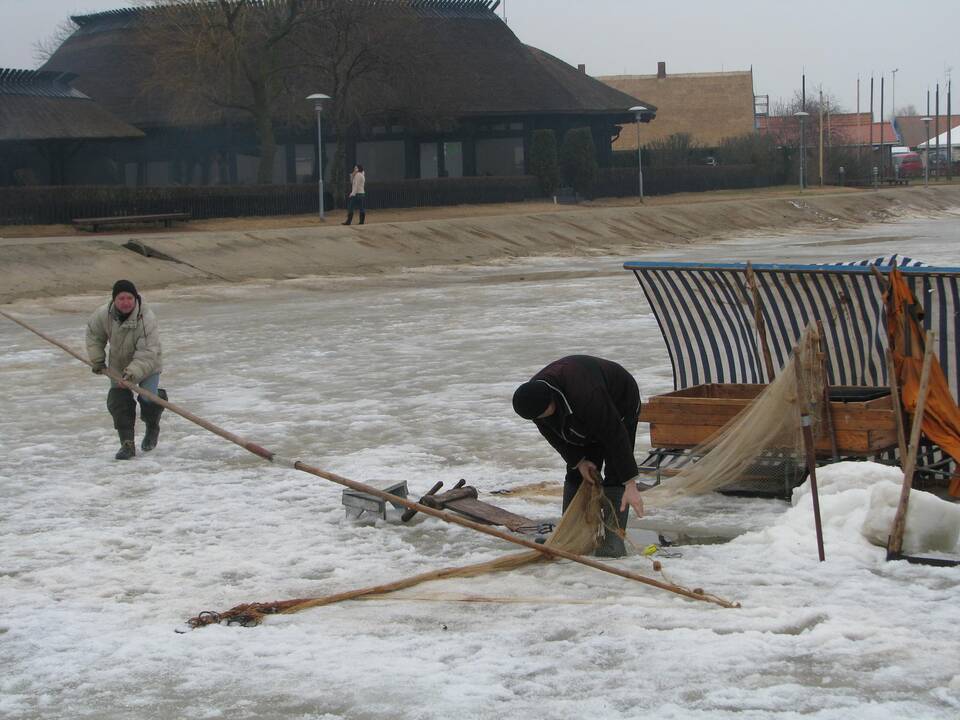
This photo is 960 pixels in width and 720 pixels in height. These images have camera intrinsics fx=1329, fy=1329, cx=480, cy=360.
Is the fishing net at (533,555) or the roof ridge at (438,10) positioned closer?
the fishing net at (533,555)

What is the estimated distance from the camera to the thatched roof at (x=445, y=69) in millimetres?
41188

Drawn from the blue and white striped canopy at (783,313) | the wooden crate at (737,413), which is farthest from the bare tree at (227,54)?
the wooden crate at (737,413)

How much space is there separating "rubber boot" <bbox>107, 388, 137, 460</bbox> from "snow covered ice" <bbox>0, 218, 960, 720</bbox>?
185 mm

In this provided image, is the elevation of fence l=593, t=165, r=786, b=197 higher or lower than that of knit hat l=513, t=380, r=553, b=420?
higher

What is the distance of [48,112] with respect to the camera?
3538cm

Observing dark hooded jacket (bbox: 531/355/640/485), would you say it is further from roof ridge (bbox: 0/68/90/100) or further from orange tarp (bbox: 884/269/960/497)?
roof ridge (bbox: 0/68/90/100)

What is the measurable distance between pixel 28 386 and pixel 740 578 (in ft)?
32.1

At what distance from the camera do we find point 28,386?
47.5 feet

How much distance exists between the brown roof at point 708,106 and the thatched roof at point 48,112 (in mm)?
45858

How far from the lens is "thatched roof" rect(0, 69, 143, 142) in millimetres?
34031

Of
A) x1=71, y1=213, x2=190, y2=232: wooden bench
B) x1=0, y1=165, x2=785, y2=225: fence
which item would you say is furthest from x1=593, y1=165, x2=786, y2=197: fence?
x1=71, y1=213, x2=190, y2=232: wooden bench

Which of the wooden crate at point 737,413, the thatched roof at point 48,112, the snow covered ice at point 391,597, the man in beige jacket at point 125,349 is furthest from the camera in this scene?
the thatched roof at point 48,112

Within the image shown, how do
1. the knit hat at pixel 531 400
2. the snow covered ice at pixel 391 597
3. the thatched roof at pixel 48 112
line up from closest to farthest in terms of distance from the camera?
the snow covered ice at pixel 391 597, the knit hat at pixel 531 400, the thatched roof at pixel 48 112

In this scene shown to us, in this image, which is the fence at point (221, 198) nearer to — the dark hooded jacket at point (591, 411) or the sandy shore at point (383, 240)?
the sandy shore at point (383, 240)
